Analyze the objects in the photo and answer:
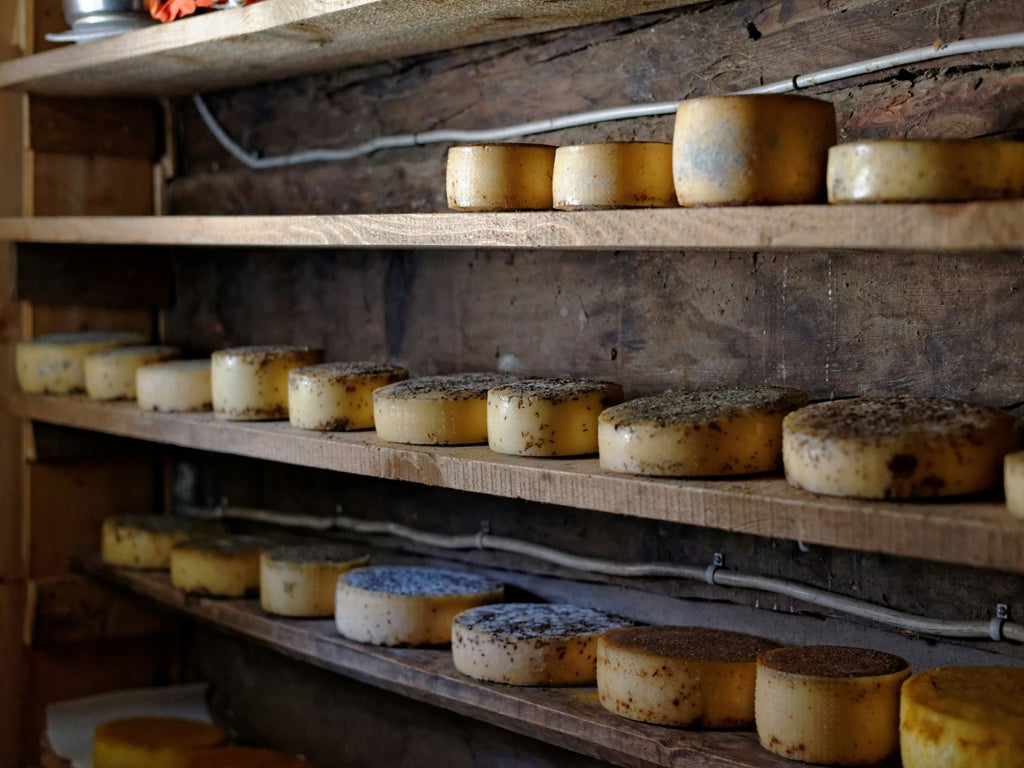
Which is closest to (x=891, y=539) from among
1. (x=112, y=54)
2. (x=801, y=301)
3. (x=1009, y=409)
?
(x=1009, y=409)

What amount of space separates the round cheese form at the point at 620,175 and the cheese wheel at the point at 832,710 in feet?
1.85

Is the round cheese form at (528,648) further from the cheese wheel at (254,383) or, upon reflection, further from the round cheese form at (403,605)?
the cheese wheel at (254,383)

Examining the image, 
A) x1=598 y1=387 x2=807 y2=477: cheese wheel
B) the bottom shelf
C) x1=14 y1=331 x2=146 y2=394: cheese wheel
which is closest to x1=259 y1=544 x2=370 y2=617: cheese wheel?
the bottom shelf

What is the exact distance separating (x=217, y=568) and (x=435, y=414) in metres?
0.73

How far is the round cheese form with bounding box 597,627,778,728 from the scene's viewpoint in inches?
61.7

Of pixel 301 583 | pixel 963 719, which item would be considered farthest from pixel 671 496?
pixel 301 583

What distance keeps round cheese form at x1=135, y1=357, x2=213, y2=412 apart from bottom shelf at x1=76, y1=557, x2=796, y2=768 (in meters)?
0.35

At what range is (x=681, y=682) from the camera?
157 cm

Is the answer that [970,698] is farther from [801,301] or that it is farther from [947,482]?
[801,301]

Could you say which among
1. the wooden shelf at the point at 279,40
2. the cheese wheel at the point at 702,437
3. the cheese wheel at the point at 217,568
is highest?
the wooden shelf at the point at 279,40

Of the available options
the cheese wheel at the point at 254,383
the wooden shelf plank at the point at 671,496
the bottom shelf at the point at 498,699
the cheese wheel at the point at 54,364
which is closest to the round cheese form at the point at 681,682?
the bottom shelf at the point at 498,699

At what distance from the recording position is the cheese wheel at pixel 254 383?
212cm

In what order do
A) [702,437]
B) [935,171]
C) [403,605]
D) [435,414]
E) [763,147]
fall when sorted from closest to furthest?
[935,171] → [763,147] → [702,437] → [435,414] → [403,605]

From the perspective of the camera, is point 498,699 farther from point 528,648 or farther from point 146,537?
point 146,537
